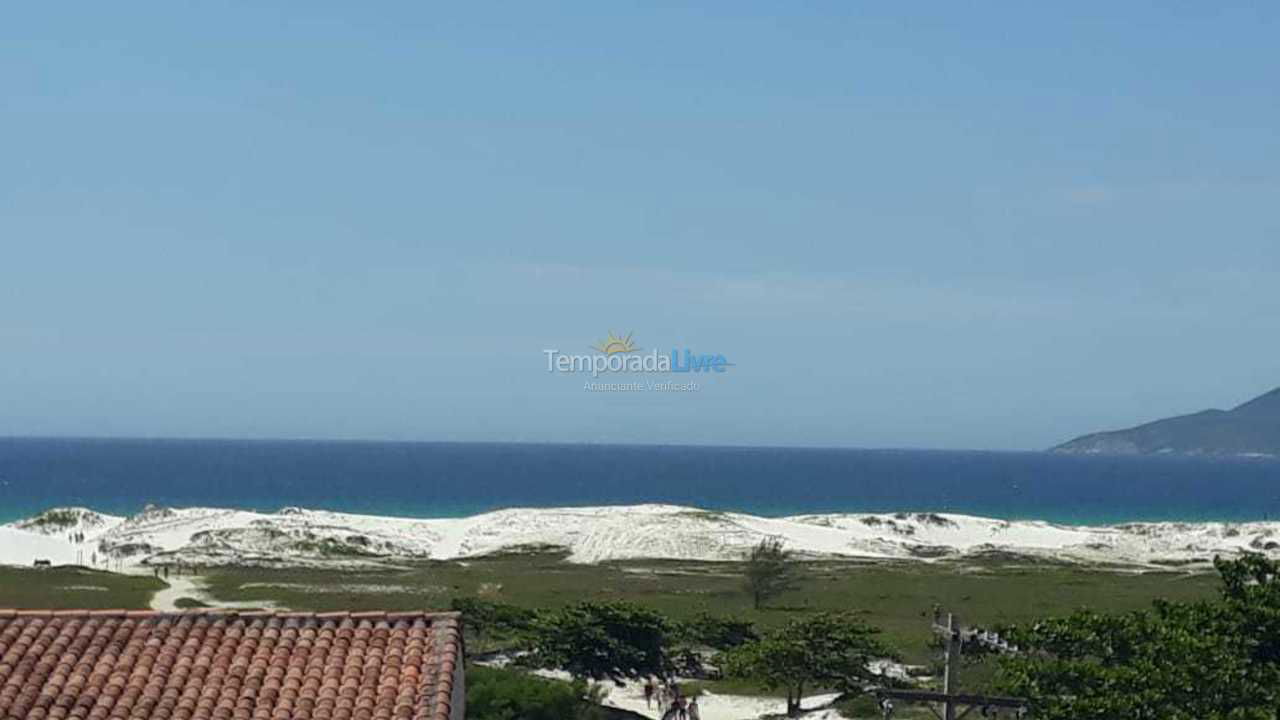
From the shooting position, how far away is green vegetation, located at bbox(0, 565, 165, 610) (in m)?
57.5

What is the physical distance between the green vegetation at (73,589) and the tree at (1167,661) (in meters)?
41.8

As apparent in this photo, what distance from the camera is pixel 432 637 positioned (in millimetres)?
17266

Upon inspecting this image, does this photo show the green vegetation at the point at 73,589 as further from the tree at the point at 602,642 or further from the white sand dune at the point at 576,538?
the tree at the point at 602,642

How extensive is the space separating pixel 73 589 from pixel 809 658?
39.6m

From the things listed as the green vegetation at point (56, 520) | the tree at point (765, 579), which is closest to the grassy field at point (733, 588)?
the tree at point (765, 579)

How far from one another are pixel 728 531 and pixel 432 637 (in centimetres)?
7537

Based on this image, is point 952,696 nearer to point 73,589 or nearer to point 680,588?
point 680,588

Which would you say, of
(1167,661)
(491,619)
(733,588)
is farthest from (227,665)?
(733,588)

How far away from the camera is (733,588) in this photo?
7112cm

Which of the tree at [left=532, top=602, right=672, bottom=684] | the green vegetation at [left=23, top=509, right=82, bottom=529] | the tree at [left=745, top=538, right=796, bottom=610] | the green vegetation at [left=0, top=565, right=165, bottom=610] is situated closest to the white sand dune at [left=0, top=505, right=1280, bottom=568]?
the green vegetation at [left=23, top=509, right=82, bottom=529]

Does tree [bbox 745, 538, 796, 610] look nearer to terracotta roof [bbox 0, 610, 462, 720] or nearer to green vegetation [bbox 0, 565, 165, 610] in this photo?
green vegetation [bbox 0, 565, 165, 610]

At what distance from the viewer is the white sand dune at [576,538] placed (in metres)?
83.2

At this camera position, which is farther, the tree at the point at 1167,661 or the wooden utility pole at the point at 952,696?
the tree at the point at 1167,661

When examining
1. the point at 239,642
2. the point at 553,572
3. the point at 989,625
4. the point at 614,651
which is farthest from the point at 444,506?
the point at 239,642
